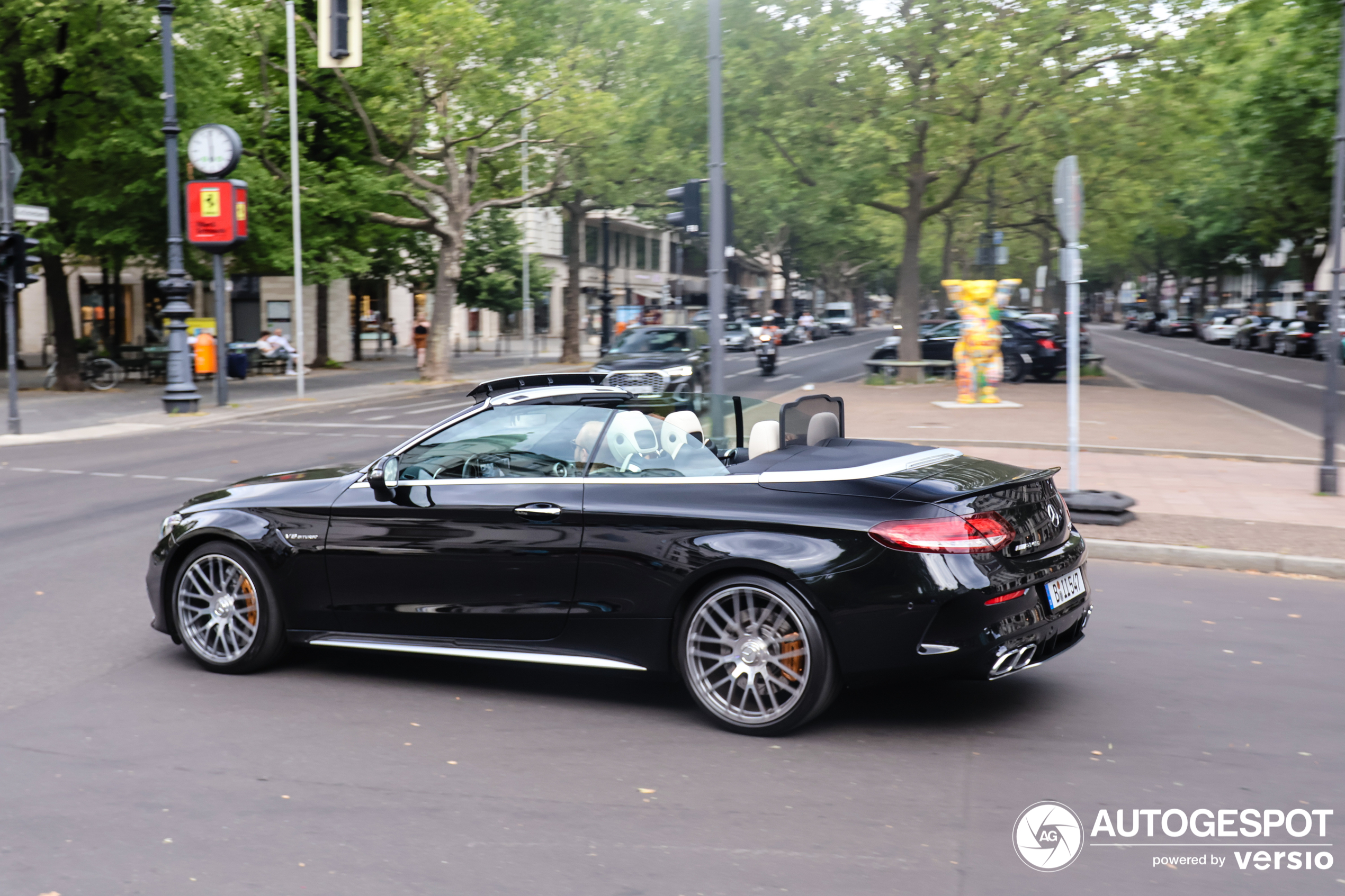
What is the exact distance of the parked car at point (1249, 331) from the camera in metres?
54.2

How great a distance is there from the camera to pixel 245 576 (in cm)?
598

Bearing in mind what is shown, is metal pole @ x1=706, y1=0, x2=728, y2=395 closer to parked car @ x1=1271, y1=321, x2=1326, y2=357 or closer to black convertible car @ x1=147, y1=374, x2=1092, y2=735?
black convertible car @ x1=147, y1=374, x2=1092, y2=735

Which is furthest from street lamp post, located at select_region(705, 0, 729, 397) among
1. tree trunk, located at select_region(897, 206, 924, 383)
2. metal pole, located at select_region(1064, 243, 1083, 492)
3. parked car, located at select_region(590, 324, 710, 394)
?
tree trunk, located at select_region(897, 206, 924, 383)

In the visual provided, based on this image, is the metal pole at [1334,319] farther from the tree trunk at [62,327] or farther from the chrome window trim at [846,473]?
the tree trunk at [62,327]

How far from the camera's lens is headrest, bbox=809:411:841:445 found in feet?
19.9

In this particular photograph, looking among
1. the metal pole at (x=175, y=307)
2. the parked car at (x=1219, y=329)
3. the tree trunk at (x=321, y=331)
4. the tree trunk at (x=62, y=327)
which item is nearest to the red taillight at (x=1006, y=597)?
the metal pole at (x=175, y=307)

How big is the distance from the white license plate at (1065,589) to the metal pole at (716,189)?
9.19 metres

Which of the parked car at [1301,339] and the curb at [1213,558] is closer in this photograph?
the curb at [1213,558]

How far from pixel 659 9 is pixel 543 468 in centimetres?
2821

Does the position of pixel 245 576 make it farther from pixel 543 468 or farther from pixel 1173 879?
pixel 1173 879

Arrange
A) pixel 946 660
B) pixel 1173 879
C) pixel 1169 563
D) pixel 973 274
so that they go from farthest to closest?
pixel 973 274 < pixel 1169 563 < pixel 946 660 < pixel 1173 879

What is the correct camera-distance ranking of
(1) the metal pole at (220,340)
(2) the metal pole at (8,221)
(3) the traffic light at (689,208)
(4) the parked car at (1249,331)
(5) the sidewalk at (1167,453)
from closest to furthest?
(5) the sidewalk at (1167,453), (3) the traffic light at (689,208), (2) the metal pole at (8,221), (1) the metal pole at (220,340), (4) the parked car at (1249,331)

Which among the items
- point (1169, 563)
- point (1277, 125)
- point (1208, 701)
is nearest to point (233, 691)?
point (1208, 701)

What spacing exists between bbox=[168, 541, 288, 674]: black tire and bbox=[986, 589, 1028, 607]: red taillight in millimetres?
3316
